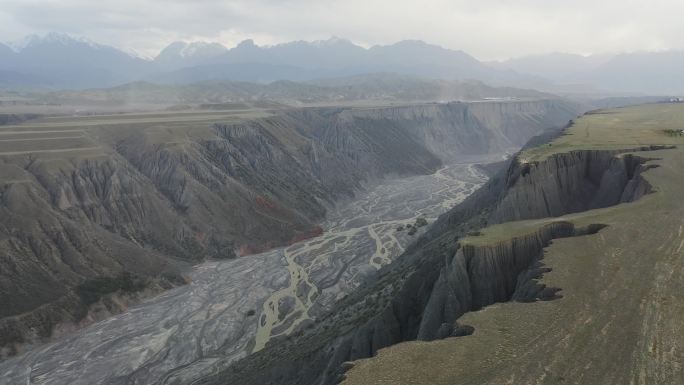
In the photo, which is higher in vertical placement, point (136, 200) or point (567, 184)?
point (567, 184)

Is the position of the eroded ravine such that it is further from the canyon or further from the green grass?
the green grass

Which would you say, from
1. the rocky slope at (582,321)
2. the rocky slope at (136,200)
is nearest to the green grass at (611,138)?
the rocky slope at (582,321)

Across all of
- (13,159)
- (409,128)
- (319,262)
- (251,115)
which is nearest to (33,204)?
(13,159)

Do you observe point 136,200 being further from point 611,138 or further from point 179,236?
point 611,138

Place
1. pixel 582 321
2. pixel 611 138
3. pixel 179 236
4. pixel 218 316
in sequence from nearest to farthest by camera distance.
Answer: pixel 582 321 → pixel 611 138 → pixel 218 316 → pixel 179 236

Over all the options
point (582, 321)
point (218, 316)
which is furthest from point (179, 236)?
point (582, 321)

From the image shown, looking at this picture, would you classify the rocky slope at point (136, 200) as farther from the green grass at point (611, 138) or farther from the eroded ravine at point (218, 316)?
the green grass at point (611, 138)
